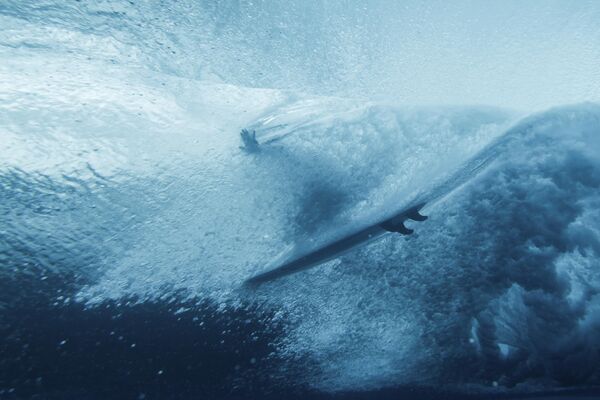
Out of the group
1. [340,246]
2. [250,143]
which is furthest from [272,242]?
[250,143]

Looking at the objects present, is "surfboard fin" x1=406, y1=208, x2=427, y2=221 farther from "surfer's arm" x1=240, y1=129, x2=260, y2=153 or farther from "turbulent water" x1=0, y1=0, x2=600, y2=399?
"surfer's arm" x1=240, y1=129, x2=260, y2=153

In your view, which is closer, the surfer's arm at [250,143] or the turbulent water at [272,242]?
the turbulent water at [272,242]

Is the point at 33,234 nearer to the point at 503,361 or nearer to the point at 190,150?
the point at 190,150

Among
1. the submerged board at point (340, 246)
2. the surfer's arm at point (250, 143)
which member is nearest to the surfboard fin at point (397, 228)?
the submerged board at point (340, 246)

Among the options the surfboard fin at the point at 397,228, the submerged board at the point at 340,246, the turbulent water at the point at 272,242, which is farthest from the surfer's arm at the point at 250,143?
the surfboard fin at the point at 397,228

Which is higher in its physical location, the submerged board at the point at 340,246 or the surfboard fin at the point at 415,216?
the surfboard fin at the point at 415,216

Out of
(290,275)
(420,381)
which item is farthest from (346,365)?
(290,275)

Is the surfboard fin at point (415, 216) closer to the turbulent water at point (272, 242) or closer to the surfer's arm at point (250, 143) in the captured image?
the turbulent water at point (272, 242)

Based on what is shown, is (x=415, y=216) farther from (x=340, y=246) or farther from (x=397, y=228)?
(x=340, y=246)

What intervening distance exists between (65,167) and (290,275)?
257 cm

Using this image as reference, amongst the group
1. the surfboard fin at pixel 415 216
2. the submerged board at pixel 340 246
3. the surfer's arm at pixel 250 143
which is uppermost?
the surfer's arm at pixel 250 143

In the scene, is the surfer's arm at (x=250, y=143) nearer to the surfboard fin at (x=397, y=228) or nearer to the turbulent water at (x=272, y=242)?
the turbulent water at (x=272, y=242)

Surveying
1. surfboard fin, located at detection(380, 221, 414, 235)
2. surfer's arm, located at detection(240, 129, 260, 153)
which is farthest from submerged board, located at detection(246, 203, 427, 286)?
surfer's arm, located at detection(240, 129, 260, 153)

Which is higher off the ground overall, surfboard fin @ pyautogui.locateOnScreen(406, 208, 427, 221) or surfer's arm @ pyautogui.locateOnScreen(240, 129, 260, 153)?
surfer's arm @ pyautogui.locateOnScreen(240, 129, 260, 153)
